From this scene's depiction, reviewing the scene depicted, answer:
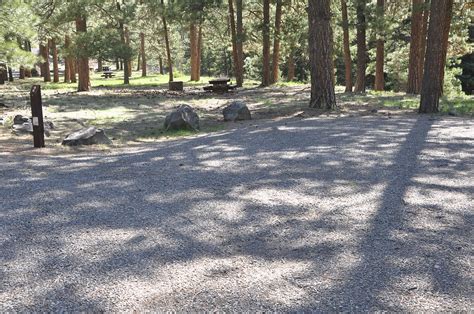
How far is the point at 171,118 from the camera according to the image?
33.5 ft

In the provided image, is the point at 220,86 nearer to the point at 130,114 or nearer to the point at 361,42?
the point at 361,42

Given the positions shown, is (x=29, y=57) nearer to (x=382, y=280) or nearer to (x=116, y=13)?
(x=116, y=13)

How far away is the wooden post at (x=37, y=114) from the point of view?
7.49m

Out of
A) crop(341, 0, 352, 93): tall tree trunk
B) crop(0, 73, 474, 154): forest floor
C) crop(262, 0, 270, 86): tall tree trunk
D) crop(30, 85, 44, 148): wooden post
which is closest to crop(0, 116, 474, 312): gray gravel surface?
crop(30, 85, 44, 148): wooden post

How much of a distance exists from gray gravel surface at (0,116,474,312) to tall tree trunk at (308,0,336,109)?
15.8 feet

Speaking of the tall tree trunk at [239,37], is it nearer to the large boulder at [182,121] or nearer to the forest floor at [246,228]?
the large boulder at [182,121]

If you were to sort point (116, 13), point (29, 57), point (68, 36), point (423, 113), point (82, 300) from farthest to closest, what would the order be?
point (68, 36) → point (116, 13) → point (29, 57) → point (423, 113) → point (82, 300)

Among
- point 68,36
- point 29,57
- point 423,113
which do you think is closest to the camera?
point 423,113

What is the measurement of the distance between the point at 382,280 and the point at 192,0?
18.7 m

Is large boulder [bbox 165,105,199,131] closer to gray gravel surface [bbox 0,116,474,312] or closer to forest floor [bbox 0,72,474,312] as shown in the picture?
forest floor [bbox 0,72,474,312]

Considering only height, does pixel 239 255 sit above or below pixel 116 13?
below

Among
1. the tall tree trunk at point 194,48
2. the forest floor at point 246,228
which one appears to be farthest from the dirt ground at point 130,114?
the tall tree trunk at point 194,48

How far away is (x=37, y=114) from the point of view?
25.0 feet

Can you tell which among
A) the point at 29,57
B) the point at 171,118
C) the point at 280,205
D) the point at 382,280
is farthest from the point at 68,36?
the point at 382,280
